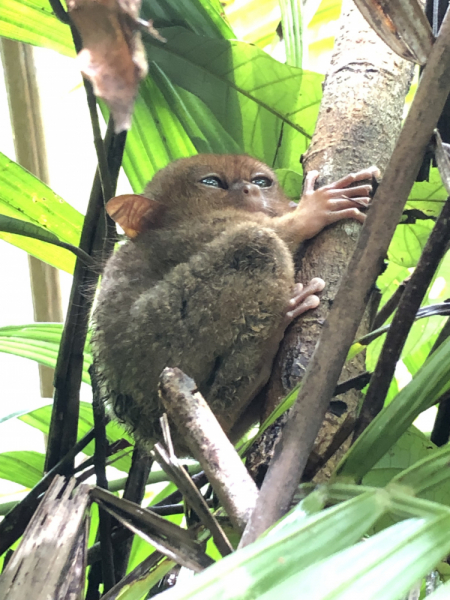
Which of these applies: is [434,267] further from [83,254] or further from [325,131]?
[83,254]

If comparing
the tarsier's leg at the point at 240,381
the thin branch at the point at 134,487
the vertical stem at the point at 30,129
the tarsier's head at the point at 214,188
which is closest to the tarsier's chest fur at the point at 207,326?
the tarsier's leg at the point at 240,381

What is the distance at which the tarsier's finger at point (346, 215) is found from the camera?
155 cm

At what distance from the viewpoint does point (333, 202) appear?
1.57 meters

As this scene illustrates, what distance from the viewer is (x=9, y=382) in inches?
207

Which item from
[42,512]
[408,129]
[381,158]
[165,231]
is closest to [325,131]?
[381,158]

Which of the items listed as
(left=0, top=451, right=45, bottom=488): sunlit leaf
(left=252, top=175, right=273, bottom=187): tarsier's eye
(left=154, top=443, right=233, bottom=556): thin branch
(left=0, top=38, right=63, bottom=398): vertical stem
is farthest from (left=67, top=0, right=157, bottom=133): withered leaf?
(left=0, top=38, right=63, bottom=398): vertical stem

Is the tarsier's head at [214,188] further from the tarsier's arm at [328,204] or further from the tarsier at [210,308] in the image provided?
the tarsier's arm at [328,204]

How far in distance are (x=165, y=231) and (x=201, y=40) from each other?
34.8 inches

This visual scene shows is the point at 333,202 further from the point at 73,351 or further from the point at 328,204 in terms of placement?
the point at 73,351

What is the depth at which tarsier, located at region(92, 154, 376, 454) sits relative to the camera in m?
1.54

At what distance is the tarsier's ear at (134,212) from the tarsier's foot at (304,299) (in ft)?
2.19

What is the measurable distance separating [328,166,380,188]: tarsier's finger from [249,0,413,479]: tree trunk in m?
0.04

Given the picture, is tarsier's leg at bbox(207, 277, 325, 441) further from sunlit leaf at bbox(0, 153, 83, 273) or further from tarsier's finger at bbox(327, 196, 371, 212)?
sunlit leaf at bbox(0, 153, 83, 273)

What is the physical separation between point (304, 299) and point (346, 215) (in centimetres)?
31
